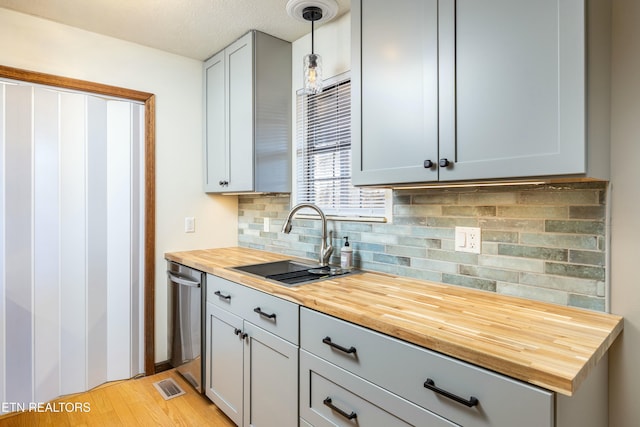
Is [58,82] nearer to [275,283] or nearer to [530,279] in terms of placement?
[275,283]

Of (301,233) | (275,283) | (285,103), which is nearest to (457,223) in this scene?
(275,283)

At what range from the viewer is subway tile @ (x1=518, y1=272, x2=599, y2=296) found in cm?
122

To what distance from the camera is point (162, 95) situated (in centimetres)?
262

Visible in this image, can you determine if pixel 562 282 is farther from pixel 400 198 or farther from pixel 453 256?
pixel 400 198

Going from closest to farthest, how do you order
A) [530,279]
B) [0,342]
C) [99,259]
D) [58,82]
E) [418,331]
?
[418,331], [530,279], [0,342], [58,82], [99,259]

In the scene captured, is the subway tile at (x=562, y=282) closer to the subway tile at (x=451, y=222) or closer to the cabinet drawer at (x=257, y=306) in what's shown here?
the subway tile at (x=451, y=222)

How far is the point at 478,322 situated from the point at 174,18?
2272mm

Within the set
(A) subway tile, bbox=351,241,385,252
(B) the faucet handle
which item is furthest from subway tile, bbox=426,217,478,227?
(B) the faucet handle

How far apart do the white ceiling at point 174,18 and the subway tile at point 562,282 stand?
→ 1626 millimetres

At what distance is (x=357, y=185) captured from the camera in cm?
164

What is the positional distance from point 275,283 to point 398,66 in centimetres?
107

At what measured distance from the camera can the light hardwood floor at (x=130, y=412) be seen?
199 centimetres

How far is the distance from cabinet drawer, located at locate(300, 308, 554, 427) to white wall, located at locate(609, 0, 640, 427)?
607 millimetres

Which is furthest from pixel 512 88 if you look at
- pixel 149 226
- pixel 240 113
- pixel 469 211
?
pixel 149 226
